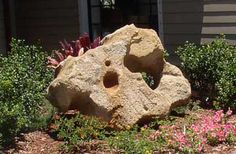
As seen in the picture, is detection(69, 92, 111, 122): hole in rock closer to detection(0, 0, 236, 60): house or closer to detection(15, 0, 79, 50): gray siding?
detection(0, 0, 236, 60): house

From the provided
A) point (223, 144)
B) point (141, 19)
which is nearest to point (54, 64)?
point (223, 144)

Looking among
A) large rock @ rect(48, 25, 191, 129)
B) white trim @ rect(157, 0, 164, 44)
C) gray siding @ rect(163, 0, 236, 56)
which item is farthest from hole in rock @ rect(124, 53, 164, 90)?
white trim @ rect(157, 0, 164, 44)

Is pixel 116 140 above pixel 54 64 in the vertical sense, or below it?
below

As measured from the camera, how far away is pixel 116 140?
654 cm

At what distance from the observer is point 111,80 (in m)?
7.47

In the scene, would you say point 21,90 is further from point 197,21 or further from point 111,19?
point 111,19

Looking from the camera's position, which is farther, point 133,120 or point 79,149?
point 133,120

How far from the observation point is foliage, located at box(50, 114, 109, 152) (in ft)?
21.6

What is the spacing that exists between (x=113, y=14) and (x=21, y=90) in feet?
16.9

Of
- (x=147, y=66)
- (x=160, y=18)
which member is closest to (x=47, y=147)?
(x=147, y=66)

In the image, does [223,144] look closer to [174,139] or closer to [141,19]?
[174,139]

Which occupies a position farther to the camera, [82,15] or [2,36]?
[2,36]

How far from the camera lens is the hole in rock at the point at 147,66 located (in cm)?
776

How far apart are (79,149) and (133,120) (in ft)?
3.00
